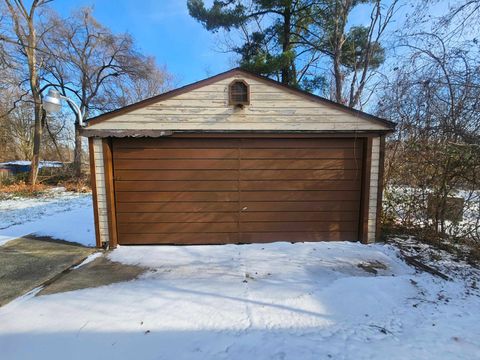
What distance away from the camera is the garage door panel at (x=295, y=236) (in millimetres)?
5121

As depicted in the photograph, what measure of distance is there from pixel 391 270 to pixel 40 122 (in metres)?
17.7

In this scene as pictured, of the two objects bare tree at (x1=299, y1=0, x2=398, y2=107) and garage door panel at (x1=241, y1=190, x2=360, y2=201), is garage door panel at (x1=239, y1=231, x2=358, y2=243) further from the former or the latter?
bare tree at (x1=299, y1=0, x2=398, y2=107)

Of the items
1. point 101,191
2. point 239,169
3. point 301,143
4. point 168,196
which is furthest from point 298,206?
point 101,191

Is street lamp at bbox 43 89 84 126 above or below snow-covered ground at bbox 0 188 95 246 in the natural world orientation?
above

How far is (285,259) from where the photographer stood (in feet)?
14.1

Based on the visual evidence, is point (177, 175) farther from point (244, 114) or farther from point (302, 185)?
point (302, 185)

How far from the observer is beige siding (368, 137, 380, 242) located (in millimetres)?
4914

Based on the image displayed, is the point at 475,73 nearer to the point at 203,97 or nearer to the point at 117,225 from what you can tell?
the point at 203,97

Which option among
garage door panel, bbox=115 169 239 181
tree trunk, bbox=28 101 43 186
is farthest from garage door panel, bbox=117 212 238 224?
tree trunk, bbox=28 101 43 186

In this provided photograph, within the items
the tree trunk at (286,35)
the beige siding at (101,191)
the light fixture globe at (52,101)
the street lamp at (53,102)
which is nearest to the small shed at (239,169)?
the beige siding at (101,191)

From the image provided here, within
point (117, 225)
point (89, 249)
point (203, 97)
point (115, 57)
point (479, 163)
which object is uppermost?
point (115, 57)

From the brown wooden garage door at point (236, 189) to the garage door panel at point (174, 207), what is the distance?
19 millimetres

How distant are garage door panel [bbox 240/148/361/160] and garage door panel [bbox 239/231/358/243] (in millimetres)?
1458

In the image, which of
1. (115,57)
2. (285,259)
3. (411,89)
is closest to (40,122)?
(115,57)
